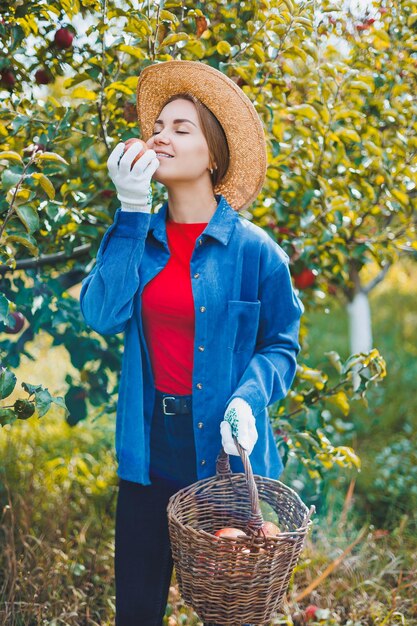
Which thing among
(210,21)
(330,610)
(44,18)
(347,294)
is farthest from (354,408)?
(44,18)

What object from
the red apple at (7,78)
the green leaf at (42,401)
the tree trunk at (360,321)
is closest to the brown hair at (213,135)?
the red apple at (7,78)

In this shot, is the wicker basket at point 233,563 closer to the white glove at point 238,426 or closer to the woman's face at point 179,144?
the white glove at point 238,426

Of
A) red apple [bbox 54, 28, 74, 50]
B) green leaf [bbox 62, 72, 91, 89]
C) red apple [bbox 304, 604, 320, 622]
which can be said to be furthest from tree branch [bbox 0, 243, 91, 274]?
red apple [bbox 304, 604, 320, 622]

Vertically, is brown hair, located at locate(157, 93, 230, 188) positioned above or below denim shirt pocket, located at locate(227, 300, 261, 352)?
above

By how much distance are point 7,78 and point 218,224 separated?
0.90 meters

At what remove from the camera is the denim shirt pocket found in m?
1.64

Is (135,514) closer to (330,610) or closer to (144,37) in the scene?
(330,610)

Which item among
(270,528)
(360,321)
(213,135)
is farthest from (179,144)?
(360,321)

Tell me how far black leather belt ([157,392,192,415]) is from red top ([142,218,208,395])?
0.02 m

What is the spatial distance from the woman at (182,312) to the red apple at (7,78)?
52 centimetres

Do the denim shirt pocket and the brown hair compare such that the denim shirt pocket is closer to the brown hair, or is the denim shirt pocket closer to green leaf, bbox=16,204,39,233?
the brown hair

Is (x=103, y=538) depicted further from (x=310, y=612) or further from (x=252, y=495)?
(x=252, y=495)

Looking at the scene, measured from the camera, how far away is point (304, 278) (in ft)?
7.83

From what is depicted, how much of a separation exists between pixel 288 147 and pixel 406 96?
0.50 metres
